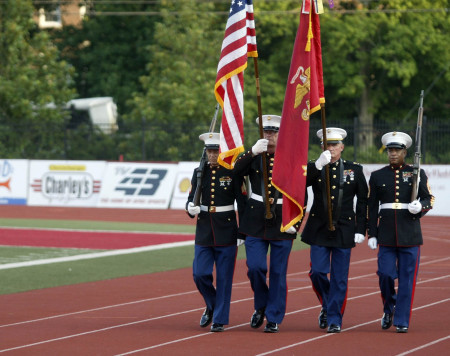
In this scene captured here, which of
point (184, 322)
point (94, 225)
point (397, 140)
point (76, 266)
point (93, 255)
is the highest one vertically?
Result: point (397, 140)

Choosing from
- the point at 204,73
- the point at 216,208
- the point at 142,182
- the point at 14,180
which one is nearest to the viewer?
the point at 216,208

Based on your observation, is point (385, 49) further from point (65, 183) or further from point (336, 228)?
point (336, 228)

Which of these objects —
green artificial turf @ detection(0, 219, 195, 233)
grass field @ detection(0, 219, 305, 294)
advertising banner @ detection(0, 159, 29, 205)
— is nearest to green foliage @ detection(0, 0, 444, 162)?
advertising banner @ detection(0, 159, 29, 205)

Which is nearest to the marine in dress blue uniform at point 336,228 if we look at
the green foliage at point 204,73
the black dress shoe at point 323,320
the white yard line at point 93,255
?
the black dress shoe at point 323,320

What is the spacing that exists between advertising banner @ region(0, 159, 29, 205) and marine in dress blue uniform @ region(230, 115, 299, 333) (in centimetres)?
2185

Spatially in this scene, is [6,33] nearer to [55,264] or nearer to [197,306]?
[55,264]

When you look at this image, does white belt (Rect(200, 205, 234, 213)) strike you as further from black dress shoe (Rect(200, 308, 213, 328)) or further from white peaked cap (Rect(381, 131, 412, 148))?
white peaked cap (Rect(381, 131, 412, 148))

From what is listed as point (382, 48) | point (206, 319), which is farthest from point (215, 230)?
point (382, 48)

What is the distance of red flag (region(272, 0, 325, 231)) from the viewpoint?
403 inches

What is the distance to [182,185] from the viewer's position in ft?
98.4

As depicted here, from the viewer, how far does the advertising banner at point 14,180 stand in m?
31.7

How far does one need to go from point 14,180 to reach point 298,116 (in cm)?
2268

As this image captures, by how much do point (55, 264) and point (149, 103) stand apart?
77.9 feet

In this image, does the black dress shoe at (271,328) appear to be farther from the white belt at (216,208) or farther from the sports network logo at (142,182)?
the sports network logo at (142,182)
